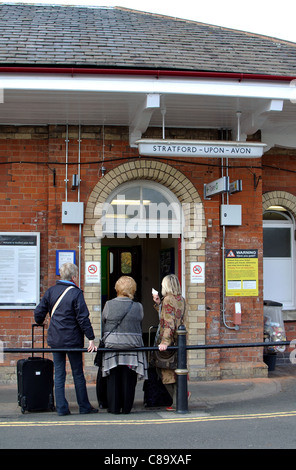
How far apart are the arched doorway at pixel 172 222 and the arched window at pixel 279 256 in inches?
83.0

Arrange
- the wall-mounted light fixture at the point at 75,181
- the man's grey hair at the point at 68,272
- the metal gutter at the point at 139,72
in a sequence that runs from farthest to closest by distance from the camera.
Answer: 1. the wall-mounted light fixture at the point at 75,181
2. the metal gutter at the point at 139,72
3. the man's grey hair at the point at 68,272

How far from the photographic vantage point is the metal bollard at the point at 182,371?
6.38 meters

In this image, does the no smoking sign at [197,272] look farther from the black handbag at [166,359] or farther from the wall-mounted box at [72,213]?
the black handbag at [166,359]

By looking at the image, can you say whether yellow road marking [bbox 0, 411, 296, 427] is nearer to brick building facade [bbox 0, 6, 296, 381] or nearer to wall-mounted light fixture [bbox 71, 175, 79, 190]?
brick building facade [bbox 0, 6, 296, 381]

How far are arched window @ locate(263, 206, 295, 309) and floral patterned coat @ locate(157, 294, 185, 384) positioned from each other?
435cm

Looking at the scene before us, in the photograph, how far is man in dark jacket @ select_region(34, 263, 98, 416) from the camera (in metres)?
6.49

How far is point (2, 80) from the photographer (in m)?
7.50

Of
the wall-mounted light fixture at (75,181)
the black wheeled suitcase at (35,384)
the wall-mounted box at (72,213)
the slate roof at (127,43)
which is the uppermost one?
the slate roof at (127,43)

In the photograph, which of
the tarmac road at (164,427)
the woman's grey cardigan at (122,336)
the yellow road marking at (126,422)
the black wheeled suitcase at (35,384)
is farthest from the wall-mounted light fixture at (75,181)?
the yellow road marking at (126,422)

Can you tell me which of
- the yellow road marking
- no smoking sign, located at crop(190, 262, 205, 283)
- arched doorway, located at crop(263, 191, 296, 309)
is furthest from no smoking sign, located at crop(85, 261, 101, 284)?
arched doorway, located at crop(263, 191, 296, 309)

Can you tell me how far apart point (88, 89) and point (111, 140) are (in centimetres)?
166
